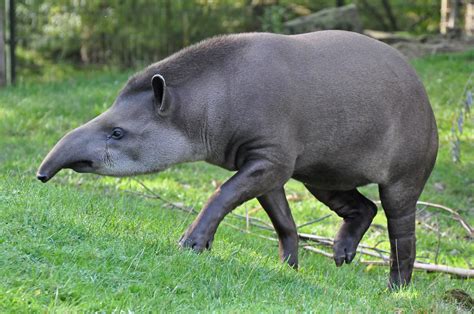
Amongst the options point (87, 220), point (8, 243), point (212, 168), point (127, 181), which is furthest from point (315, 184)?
point (212, 168)

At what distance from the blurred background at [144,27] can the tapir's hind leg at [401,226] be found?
372 inches

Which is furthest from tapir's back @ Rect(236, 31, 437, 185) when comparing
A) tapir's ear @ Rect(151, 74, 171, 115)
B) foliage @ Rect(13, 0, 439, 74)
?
foliage @ Rect(13, 0, 439, 74)

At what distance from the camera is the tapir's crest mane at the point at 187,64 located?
705 centimetres

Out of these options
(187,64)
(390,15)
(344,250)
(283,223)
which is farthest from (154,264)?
(390,15)

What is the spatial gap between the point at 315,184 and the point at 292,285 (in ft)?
4.56

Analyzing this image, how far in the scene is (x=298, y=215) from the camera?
1058 cm

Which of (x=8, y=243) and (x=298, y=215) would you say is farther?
(x=298, y=215)

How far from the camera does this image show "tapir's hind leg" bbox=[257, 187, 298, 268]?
7.58 m

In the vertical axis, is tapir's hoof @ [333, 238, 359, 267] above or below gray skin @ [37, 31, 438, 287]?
below

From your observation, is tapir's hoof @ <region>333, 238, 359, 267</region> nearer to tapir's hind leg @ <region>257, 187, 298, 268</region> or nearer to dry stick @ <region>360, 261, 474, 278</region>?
tapir's hind leg @ <region>257, 187, 298, 268</region>

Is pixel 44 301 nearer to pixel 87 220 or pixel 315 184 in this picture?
pixel 87 220

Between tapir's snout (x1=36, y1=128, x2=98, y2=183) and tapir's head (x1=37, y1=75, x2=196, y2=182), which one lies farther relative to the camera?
tapir's head (x1=37, y1=75, x2=196, y2=182)

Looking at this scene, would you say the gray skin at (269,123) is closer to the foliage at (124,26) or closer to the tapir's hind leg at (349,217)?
the tapir's hind leg at (349,217)

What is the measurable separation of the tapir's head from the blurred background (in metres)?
10.3
